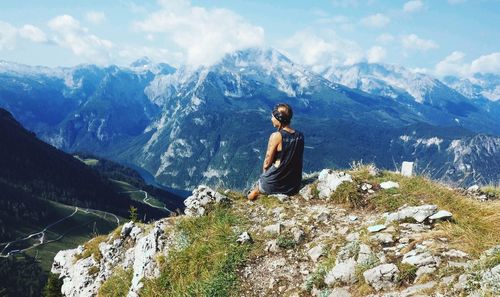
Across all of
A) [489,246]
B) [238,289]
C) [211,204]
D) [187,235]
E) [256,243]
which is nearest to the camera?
[489,246]

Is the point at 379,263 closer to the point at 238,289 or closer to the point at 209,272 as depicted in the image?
the point at 238,289

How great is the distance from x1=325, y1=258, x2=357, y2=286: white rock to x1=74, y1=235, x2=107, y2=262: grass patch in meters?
15.6

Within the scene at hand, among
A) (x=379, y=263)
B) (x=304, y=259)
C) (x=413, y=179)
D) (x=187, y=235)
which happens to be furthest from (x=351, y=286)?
(x=413, y=179)

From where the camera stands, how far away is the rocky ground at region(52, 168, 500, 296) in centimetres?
1071

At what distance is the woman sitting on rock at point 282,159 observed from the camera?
19531 millimetres

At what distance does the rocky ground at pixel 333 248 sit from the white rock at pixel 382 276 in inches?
1.0

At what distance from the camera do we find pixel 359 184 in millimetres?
18953

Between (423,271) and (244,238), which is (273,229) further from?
(423,271)

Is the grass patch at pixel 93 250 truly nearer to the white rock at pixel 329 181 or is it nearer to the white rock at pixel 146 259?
the white rock at pixel 146 259

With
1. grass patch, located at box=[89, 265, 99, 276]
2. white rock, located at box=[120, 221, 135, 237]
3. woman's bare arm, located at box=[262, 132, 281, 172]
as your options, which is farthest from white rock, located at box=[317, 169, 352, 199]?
grass patch, located at box=[89, 265, 99, 276]

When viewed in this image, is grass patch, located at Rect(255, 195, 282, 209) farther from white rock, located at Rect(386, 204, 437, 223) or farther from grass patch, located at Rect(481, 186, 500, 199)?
grass patch, located at Rect(481, 186, 500, 199)

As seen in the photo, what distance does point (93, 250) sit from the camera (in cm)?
2434

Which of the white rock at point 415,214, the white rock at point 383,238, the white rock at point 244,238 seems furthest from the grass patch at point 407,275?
the white rock at point 244,238

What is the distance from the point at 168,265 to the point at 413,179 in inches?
459
